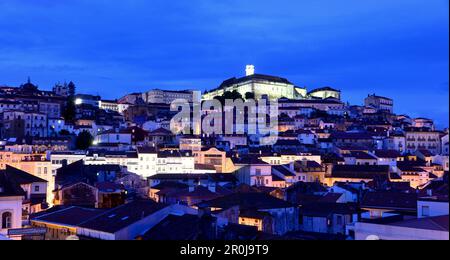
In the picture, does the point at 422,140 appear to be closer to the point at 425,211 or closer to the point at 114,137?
the point at 114,137

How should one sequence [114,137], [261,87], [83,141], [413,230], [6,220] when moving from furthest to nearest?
1. [261,87]
2. [114,137]
3. [83,141]
4. [6,220]
5. [413,230]

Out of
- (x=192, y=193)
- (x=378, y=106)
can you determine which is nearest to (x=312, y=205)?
(x=192, y=193)

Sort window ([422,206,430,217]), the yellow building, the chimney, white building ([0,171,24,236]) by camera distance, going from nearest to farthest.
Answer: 1. white building ([0,171,24,236])
2. window ([422,206,430,217])
3. the yellow building
4. the chimney

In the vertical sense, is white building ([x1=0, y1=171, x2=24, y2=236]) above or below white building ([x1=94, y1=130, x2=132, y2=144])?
below

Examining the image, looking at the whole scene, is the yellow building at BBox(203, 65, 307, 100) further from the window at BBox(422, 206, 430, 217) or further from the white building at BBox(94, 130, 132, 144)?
the window at BBox(422, 206, 430, 217)

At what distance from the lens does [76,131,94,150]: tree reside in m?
40.2

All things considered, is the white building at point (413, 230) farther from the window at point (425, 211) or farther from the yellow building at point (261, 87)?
the yellow building at point (261, 87)

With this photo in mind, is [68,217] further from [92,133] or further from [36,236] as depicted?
[92,133]

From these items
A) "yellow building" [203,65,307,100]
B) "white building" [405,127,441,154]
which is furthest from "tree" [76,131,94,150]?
"yellow building" [203,65,307,100]

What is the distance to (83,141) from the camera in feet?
133

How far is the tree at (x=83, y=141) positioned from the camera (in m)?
40.2

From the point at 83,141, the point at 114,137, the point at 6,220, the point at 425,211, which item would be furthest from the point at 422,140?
the point at 6,220

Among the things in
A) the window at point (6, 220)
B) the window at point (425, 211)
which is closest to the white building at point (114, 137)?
the window at point (6, 220)
